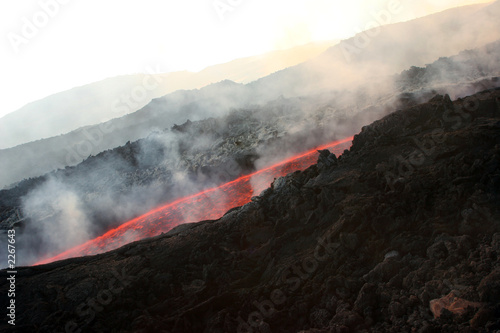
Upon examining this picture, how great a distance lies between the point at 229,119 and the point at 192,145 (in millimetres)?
4053

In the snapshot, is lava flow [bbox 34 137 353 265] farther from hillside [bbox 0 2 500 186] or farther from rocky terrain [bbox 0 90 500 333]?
hillside [bbox 0 2 500 186]

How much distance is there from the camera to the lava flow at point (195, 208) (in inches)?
587

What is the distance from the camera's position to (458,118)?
33.3 ft

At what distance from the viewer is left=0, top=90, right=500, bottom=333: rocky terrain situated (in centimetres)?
492

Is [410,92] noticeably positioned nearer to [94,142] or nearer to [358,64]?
[358,64]

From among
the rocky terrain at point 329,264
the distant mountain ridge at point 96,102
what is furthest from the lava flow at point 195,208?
the distant mountain ridge at point 96,102

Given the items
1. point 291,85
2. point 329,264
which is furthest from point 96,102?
point 329,264

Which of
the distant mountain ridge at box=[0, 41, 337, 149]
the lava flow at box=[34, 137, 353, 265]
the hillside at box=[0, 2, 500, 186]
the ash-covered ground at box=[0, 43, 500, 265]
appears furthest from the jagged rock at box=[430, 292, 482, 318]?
the distant mountain ridge at box=[0, 41, 337, 149]

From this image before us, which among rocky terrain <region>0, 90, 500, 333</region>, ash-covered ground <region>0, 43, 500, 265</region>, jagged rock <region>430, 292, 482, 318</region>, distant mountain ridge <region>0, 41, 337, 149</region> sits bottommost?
jagged rock <region>430, 292, 482, 318</region>

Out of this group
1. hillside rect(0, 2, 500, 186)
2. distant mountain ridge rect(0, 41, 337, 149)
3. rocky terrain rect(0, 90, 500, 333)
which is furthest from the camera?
distant mountain ridge rect(0, 41, 337, 149)

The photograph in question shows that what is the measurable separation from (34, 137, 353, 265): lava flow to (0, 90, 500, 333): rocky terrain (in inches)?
220

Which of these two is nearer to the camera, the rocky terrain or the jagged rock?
the jagged rock

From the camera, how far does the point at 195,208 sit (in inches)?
633

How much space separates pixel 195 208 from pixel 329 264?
35.0 ft
